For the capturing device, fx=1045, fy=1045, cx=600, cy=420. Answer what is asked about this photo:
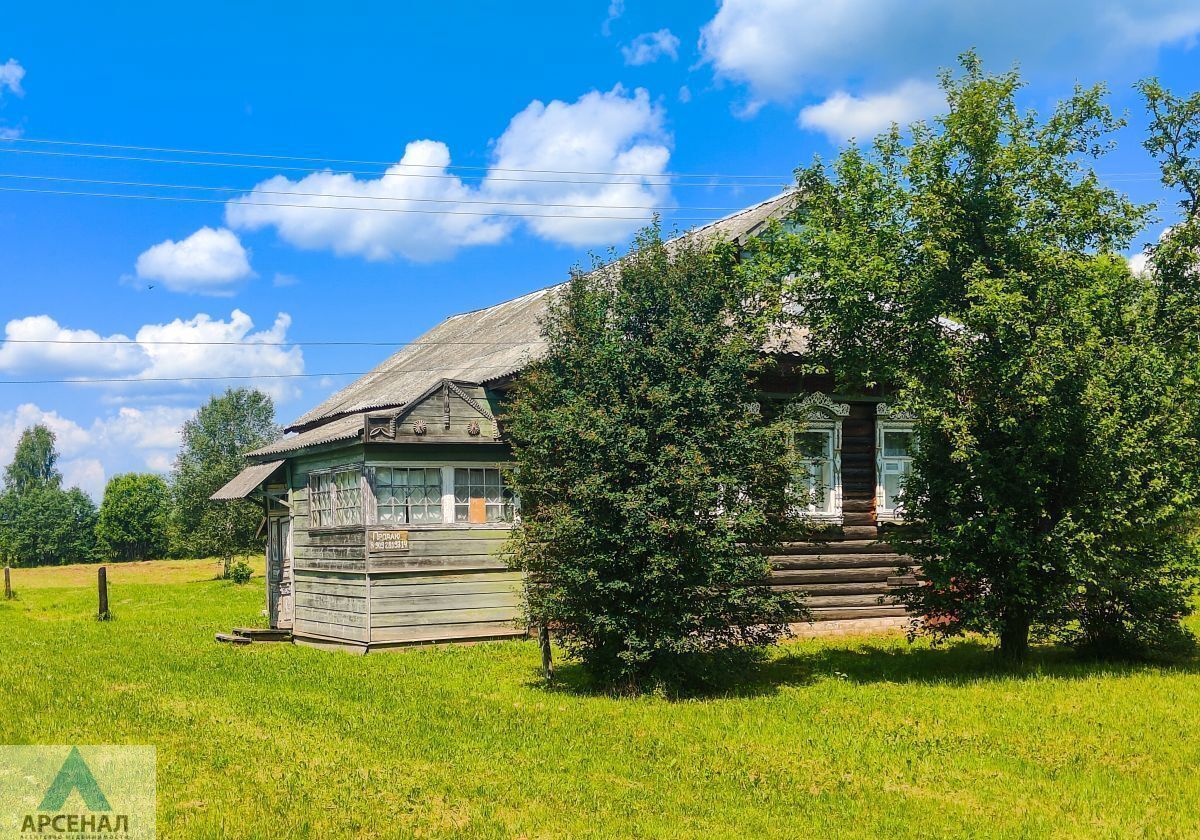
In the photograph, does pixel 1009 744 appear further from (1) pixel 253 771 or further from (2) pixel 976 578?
(1) pixel 253 771

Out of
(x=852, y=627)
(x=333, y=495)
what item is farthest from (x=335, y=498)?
(x=852, y=627)

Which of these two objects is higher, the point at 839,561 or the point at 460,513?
the point at 460,513

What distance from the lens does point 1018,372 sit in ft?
43.3

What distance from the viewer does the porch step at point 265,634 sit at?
20.8m

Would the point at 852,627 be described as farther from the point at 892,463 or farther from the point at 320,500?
the point at 320,500

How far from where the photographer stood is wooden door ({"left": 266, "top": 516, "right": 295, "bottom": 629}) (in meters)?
22.9

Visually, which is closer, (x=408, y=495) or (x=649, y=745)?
(x=649, y=745)

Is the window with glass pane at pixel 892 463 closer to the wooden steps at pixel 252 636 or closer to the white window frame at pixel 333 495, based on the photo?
the white window frame at pixel 333 495

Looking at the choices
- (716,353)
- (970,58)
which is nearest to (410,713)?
(716,353)

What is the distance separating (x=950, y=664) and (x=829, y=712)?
394 centimetres

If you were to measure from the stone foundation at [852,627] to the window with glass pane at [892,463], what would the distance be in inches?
80.7

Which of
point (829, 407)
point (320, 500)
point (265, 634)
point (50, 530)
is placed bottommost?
point (50, 530)

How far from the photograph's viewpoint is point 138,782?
948 cm

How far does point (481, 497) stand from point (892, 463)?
292 inches
